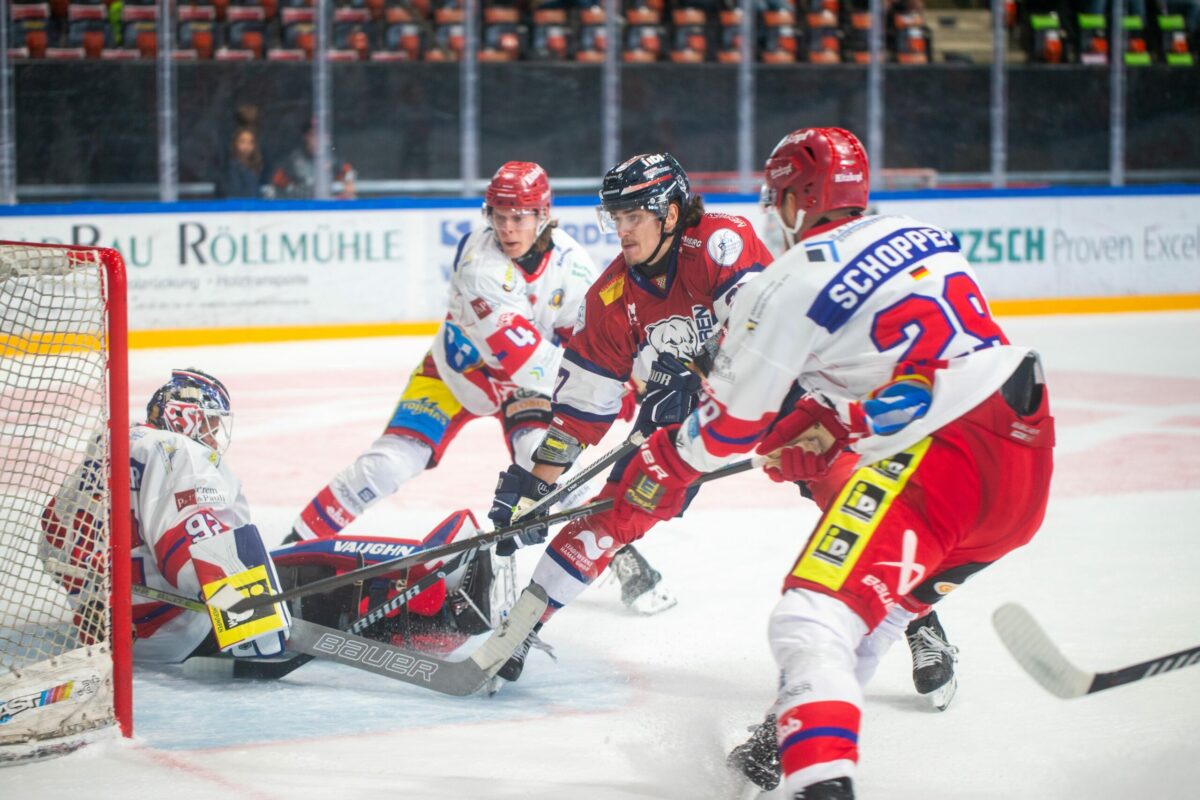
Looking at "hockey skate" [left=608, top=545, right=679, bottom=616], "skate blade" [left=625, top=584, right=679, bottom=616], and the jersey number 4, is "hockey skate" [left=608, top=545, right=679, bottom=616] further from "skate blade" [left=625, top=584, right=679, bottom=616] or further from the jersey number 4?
the jersey number 4

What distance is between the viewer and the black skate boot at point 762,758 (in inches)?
98.7

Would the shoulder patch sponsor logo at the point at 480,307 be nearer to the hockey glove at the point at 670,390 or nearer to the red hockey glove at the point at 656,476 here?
the hockey glove at the point at 670,390

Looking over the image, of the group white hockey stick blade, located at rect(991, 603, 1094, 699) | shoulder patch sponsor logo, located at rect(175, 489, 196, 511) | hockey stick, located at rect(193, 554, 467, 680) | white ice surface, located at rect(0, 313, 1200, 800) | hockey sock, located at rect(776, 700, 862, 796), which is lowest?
white ice surface, located at rect(0, 313, 1200, 800)

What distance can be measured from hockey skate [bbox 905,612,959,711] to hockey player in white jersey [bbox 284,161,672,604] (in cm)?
128

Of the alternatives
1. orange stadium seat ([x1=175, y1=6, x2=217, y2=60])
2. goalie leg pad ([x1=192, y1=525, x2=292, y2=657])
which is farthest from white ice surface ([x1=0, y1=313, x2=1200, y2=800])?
orange stadium seat ([x1=175, y1=6, x2=217, y2=60])

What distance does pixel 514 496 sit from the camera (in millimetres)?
3248

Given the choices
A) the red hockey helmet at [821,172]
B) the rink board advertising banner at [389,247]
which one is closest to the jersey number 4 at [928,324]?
the red hockey helmet at [821,172]

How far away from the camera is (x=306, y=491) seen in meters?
5.09

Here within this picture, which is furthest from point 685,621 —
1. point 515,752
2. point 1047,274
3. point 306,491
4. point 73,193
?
point 1047,274

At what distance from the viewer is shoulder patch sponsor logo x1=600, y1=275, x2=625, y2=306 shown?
3277 mm

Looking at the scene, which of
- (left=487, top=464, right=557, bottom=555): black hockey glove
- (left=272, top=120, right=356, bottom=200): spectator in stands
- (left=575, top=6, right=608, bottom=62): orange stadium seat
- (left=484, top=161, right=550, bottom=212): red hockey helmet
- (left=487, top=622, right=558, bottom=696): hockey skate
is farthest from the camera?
(left=575, top=6, right=608, bottom=62): orange stadium seat

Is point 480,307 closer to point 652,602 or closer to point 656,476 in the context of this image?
point 652,602

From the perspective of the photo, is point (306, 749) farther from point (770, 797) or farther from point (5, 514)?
point (5, 514)

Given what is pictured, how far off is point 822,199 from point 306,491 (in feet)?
10.2
